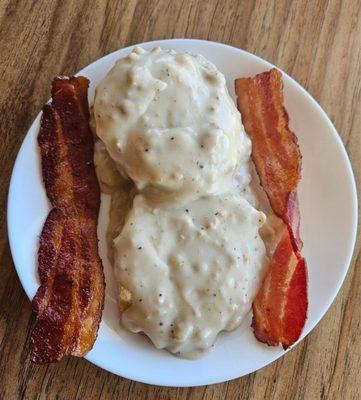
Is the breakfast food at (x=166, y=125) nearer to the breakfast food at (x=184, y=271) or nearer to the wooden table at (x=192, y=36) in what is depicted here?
the breakfast food at (x=184, y=271)

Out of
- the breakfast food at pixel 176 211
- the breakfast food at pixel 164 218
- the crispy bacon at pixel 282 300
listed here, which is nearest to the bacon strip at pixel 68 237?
the breakfast food at pixel 164 218

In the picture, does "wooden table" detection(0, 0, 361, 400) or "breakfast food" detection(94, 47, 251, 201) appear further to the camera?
"wooden table" detection(0, 0, 361, 400)

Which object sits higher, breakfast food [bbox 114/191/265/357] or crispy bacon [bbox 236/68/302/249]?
crispy bacon [bbox 236/68/302/249]

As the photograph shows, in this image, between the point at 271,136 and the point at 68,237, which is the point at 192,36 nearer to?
the point at 271,136

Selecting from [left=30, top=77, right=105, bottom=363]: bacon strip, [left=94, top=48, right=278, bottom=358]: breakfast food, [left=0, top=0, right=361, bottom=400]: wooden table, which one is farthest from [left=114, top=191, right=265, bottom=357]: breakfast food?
[left=0, top=0, right=361, bottom=400]: wooden table

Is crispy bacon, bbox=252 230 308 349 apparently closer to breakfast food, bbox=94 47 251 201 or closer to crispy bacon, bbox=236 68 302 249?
crispy bacon, bbox=236 68 302 249

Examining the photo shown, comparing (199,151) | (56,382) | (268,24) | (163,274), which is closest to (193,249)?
(163,274)
